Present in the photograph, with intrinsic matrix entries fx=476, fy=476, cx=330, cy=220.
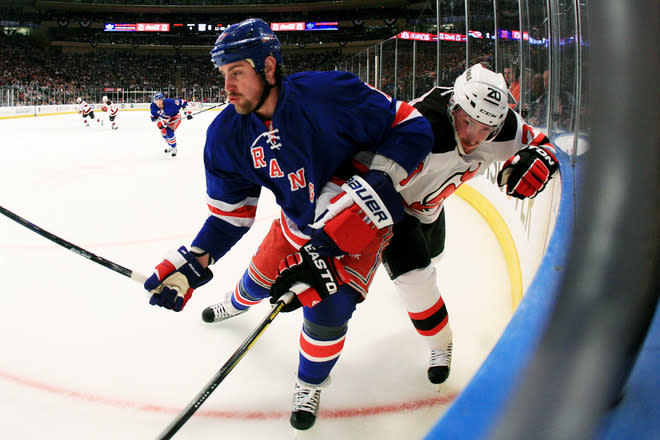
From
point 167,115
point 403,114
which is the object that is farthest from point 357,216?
point 167,115

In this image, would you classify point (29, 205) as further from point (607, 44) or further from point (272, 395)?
point (607, 44)

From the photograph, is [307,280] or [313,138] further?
[313,138]

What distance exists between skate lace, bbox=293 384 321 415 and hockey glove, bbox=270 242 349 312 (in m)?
0.37

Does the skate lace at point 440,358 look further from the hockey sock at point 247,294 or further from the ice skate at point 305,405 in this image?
the hockey sock at point 247,294

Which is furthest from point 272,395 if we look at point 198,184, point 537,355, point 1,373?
point 198,184

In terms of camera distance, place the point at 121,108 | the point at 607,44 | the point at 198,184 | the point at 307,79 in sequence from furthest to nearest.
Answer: the point at 121,108
the point at 198,184
the point at 307,79
the point at 607,44

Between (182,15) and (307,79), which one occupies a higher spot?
(182,15)

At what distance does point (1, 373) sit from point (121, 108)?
19405mm

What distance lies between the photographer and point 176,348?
2.20 meters

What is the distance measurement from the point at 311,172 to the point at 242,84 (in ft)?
1.24

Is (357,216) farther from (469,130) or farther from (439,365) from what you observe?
(439,365)

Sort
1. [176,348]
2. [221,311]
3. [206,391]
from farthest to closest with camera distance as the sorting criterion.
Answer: [221,311] → [176,348] → [206,391]

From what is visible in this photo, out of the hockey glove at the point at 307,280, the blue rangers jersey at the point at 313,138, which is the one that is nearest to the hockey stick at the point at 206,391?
the hockey glove at the point at 307,280

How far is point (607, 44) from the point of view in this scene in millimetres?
222
